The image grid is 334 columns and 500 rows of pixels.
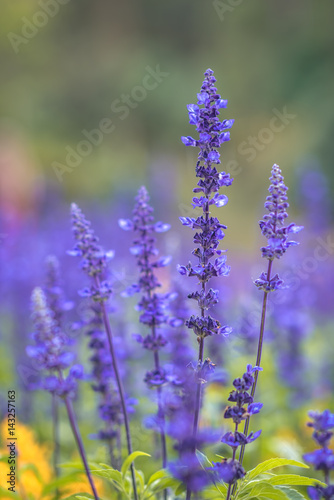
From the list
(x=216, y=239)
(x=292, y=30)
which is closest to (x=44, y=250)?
(x=216, y=239)

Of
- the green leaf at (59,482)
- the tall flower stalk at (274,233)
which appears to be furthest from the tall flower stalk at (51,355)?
the tall flower stalk at (274,233)

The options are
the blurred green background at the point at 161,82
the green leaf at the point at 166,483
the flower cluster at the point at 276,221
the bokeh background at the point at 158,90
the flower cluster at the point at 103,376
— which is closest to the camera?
the flower cluster at the point at 276,221

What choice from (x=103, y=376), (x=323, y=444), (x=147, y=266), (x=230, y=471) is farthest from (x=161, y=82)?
(x=230, y=471)

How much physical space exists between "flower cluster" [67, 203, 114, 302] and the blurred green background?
1222 cm

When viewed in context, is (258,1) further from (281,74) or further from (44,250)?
(44,250)

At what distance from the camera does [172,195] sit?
7.44 m

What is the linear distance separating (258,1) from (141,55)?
430 centimetres

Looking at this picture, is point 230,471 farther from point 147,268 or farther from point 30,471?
point 30,471

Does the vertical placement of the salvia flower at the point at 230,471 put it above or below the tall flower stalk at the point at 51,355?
below

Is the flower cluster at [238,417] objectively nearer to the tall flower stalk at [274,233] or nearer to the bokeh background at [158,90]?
the tall flower stalk at [274,233]

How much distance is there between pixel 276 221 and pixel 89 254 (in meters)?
0.68

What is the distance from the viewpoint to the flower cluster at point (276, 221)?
1.63 meters

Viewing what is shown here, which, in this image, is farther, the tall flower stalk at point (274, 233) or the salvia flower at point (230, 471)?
the tall flower stalk at point (274, 233)

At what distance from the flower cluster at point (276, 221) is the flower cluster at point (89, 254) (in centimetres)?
60
